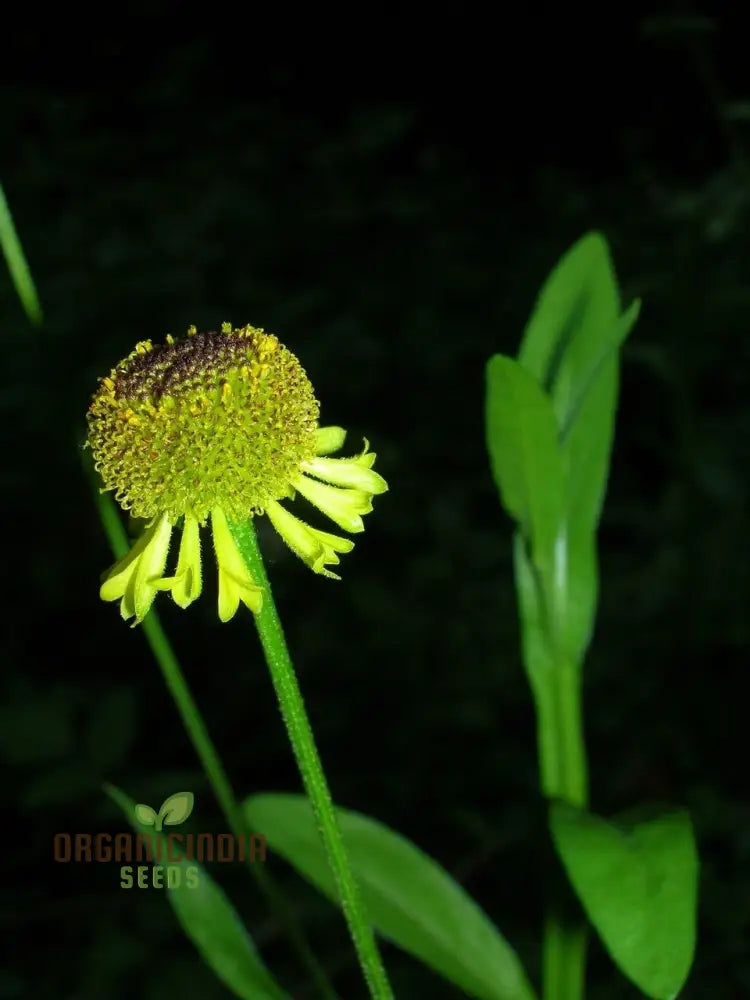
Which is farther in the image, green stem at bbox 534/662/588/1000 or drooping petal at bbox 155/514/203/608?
green stem at bbox 534/662/588/1000

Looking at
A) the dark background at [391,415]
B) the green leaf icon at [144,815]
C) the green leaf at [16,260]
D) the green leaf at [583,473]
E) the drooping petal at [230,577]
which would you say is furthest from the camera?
the dark background at [391,415]

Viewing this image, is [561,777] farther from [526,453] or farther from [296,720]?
[296,720]

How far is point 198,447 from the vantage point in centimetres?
75

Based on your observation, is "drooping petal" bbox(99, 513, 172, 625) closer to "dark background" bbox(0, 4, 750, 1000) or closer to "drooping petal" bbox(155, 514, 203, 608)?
"drooping petal" bbox(155, 514, 203, 608)

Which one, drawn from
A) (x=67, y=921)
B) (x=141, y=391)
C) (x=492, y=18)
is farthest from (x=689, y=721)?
(x=492, y=18)

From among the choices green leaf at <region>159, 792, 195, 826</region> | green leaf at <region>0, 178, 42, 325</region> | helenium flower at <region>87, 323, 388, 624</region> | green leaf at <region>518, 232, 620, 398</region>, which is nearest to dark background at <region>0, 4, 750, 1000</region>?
green leaf at <region>0, 178, 42, 325</region>

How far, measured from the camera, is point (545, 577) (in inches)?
39.8

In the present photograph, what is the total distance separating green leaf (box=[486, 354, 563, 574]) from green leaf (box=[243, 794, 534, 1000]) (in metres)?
0.27

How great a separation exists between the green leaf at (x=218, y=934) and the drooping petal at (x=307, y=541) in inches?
9.5

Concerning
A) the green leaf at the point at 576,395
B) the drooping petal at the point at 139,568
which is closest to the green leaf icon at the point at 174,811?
the drooping petal at the point at 139,568

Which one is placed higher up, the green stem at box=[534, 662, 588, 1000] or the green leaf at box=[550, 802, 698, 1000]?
the green leaf at box=[550, 802, 698, 1000]

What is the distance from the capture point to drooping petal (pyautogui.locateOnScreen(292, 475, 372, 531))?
2.72ft

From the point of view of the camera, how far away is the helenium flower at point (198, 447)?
29.6 inches

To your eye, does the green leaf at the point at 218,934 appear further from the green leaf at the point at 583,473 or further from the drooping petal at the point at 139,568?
the green leaf at the point at 583,473
